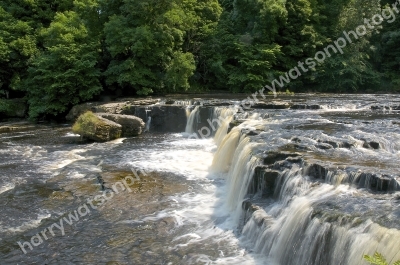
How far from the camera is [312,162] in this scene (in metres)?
7.77

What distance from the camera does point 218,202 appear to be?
917 cm

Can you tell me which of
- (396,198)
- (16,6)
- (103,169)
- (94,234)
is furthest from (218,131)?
(16,6)

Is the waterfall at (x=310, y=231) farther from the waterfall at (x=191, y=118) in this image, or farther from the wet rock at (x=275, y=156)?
the waterfall at (x=191, y=118)

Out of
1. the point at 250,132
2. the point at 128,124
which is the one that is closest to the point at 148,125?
the point at 128,124

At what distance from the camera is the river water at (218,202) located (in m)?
6.03

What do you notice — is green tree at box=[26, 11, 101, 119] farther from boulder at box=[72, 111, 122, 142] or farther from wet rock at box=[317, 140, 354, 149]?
wet rock at box=[317, 140, 354, 149]

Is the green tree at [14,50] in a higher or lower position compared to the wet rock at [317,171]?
higher

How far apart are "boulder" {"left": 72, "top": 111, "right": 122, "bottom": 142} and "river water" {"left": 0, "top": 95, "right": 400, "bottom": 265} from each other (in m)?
1.53

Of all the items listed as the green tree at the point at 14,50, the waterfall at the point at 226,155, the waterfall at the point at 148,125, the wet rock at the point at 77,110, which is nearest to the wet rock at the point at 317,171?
the waterfall at the point at 226,155

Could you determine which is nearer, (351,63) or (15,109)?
(15,109)

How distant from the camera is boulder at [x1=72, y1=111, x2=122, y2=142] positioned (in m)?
15.3

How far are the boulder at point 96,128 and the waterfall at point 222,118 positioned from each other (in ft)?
13.3

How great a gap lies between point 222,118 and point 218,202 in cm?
779

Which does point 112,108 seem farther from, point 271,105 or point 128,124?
point 271,105
